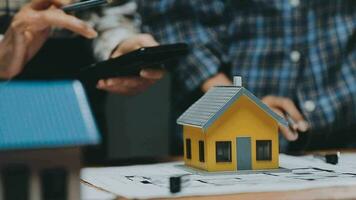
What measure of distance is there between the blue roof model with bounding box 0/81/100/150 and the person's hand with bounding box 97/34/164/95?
45 centimetres

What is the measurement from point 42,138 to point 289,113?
697 mm

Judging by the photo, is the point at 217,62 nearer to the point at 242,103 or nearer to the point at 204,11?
the point at 204,11

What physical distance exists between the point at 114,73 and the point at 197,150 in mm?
237

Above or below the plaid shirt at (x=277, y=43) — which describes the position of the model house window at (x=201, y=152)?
below

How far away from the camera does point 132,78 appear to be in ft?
3.67

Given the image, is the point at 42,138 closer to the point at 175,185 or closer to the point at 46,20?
the point at 175,185

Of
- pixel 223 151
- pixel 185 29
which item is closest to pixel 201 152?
pixel 223 151

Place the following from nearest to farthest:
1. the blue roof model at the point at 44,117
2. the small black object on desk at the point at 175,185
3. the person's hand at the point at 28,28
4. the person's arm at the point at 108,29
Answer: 1. the blue roof model at the point at 44,117
2. the small black object on desk at the point at 175,185
3. the person's hand at the point at 28,28
4. the person's arm at the point at 108,29

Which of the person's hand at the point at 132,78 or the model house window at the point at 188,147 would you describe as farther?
the person's hand at the point at 132,78

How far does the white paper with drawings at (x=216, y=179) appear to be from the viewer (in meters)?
0.72

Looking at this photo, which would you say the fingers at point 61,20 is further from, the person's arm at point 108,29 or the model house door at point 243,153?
the model house door at point 243,153

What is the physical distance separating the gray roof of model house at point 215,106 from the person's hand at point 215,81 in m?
0.29

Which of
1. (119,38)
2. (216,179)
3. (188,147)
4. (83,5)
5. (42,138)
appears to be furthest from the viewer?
(119,38)

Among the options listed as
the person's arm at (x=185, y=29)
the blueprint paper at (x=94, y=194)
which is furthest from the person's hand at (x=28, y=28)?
the blueprint paper at (x=94, y=194)
